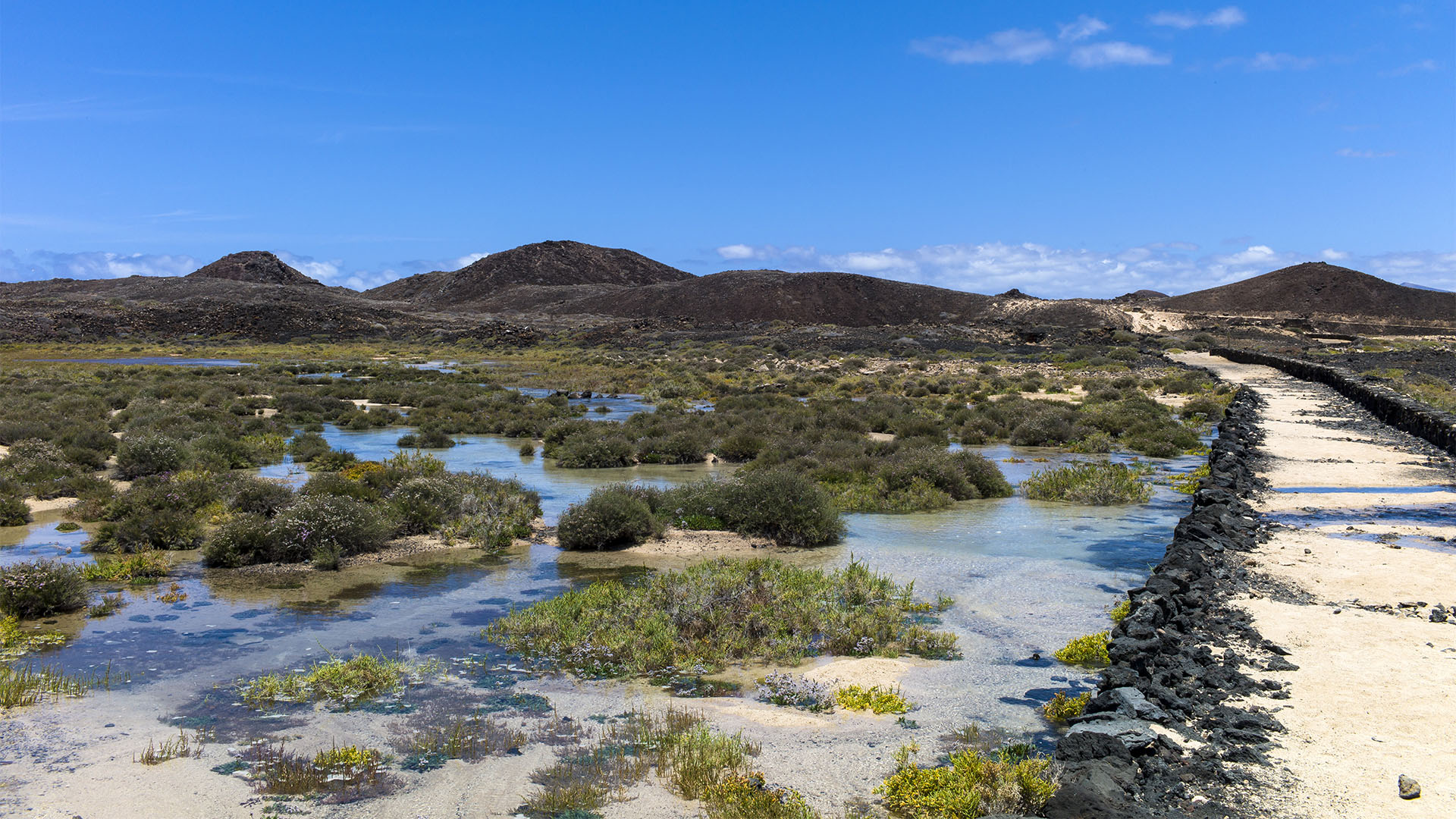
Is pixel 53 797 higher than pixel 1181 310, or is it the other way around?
pixel 1181 310

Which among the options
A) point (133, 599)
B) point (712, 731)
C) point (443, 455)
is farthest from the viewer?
point (443, 455)

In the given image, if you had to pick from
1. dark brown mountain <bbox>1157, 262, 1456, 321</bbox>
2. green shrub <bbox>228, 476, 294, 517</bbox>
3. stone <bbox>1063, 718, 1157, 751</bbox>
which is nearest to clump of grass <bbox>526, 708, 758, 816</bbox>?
stone <bbox>1063, 718, 1157, 751</bbox>

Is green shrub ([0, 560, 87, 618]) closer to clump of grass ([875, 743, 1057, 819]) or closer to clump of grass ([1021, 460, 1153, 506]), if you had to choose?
clump of grass ([875, 743, 1057, 819])

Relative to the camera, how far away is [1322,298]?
112 metres

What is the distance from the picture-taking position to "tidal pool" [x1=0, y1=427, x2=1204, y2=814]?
24.0ft

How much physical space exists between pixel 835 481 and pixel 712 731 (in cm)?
1185

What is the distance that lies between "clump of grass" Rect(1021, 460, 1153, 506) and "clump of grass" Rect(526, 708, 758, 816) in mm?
11876

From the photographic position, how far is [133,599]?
11078mm

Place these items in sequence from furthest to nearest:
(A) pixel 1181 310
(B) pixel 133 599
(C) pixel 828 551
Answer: (A) pixel 1181 310 → (C) pixel 828 551 → (B) pixel 133 599

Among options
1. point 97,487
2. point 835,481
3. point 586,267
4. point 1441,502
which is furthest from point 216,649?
point 586,267

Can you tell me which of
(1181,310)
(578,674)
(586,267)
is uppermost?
(586,267)

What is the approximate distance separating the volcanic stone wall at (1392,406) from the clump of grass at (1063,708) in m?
16.5

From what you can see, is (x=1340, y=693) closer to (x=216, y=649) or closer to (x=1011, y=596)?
(x=1011, y=596)

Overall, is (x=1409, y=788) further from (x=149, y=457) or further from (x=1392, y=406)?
(x=1392, y=406)
